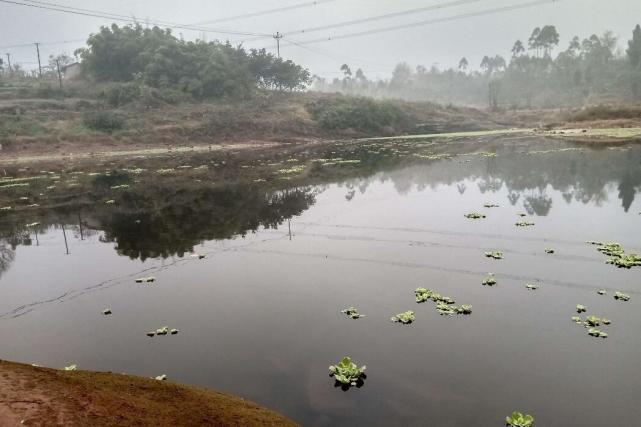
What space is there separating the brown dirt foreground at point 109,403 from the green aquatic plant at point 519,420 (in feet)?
10.1

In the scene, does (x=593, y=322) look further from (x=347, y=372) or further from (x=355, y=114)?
(x=355, y=114)

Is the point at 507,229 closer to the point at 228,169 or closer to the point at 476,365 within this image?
the point at 476,365

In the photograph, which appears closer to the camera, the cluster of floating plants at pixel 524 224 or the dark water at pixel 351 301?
the dark water at pixel 351 301

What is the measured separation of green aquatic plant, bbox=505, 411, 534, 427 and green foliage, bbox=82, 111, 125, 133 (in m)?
66.7

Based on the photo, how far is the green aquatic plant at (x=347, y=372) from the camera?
7.32 meters

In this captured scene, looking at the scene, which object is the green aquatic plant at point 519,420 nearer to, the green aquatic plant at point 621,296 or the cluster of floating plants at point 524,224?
the green aquatic plant at point 621,296

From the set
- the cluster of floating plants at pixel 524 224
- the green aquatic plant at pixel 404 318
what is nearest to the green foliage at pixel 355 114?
the cluster of floating plants at pixel 524 224

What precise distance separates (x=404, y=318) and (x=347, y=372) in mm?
2429

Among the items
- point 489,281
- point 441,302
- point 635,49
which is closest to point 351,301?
point 441,302

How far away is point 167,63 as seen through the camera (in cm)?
8206

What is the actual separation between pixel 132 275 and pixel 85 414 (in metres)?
8.61

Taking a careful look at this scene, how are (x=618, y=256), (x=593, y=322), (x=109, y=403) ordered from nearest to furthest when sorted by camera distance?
(x=109, y=403) → (x=593, y=322) → (x=618, y=256)

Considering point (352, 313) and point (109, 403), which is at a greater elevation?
point (109, 403)

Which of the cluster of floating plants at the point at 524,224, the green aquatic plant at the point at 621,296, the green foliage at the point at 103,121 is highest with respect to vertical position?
the green foliage at the point at 103,121
